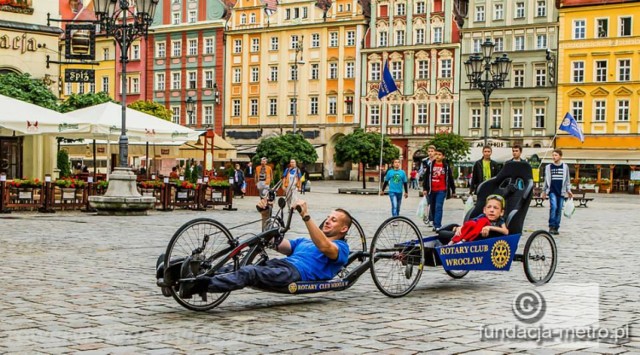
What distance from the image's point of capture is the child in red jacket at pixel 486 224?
860 centimetres

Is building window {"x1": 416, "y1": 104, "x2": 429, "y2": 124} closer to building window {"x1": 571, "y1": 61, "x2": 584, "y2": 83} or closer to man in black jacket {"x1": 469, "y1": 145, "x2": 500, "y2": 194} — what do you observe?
building window {"x1": 571, "y1": 61, "x2": 584, "y2": 83}

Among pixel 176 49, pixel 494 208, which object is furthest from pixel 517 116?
pixel 494 208

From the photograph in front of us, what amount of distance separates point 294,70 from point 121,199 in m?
50.0

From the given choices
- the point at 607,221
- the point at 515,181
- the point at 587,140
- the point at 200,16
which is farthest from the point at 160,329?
the point at 200,16

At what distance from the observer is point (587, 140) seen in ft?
193

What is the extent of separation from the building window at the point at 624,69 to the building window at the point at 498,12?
8192 millimetres

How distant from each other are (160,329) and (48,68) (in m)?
25.4

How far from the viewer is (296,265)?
7250 mm

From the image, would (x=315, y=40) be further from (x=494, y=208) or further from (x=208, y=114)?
(x=494, y=208)

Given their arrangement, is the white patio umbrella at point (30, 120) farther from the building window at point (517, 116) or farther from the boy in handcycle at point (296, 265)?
the building window at point (517, 116)

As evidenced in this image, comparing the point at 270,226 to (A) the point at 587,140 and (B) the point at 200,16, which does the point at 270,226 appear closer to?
(A) the point at 587,140

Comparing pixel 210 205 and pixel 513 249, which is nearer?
pixel 513 249

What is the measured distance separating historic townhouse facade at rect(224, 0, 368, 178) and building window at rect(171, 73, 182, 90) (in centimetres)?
450

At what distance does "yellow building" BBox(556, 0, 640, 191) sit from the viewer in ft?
188
